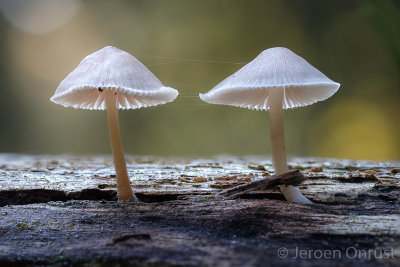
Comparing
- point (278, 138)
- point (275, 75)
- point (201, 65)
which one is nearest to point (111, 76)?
point (275, 75)

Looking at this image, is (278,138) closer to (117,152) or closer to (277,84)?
(277,84)

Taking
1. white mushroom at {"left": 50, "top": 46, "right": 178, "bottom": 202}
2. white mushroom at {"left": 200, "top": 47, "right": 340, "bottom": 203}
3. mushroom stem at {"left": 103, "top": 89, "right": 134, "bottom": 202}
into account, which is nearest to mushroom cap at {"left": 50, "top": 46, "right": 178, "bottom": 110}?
white mushroom at {"left": 50, "top": 46, "right": 178, "bottom": 202}

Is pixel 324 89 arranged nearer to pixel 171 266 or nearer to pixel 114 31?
pixel 171 266

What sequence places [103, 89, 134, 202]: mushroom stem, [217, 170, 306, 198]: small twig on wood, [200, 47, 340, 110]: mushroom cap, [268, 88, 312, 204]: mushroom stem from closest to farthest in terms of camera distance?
[200, 47, 340, 110]: mushroom cap → [217, 170, 306, 198]: small twig on wood → [268, 88, 312, 204]: mushroom stem → [103, 89, 134, 202]: mushroom stem

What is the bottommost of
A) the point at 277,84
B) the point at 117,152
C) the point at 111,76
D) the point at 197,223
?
the point at 197,223

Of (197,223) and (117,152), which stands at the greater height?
(117,152)

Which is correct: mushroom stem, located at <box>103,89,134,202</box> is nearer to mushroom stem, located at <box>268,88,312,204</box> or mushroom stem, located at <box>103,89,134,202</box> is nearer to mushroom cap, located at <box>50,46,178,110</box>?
mushroom cap, located at <box>50,46,178,110</box>

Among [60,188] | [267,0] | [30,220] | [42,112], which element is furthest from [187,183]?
[42,112]
